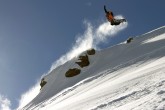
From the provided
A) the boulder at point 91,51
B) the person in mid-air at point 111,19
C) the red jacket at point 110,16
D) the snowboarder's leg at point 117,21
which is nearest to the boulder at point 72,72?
the boulder at point 91,51

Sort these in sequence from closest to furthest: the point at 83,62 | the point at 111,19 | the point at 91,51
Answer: the point at 111,19, the point at 83,62, the point at 91,51

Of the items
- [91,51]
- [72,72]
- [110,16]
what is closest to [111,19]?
[110,16]

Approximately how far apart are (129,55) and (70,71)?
21.4 ft

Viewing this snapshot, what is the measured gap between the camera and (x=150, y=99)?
32.0 feet

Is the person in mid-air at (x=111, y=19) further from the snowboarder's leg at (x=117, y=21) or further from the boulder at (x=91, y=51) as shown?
the boulder at (x=91, y=51)

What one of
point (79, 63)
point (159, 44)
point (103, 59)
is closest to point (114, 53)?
point (103, 59)

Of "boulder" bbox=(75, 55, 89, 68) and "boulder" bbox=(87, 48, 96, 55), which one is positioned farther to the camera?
"boulder" bbox=(87, 48, 96, 55)

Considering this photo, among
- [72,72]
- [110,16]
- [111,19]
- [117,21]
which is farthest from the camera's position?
[72,72]

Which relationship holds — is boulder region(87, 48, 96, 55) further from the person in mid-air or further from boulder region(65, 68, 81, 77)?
the person in mid-air

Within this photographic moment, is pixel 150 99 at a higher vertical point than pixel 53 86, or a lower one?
lower

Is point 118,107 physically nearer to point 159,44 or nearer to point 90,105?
point 90,105

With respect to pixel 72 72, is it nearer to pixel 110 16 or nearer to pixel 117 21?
pixel 117 21

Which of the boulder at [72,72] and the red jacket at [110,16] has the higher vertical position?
the boulder at [72,72]

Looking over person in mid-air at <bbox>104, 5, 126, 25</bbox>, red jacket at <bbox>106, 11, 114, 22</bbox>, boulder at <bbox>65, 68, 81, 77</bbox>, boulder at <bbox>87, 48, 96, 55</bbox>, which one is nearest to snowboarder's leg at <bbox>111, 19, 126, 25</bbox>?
person in mid-air at <bbox>104, 5, 126, 25</bbox>
